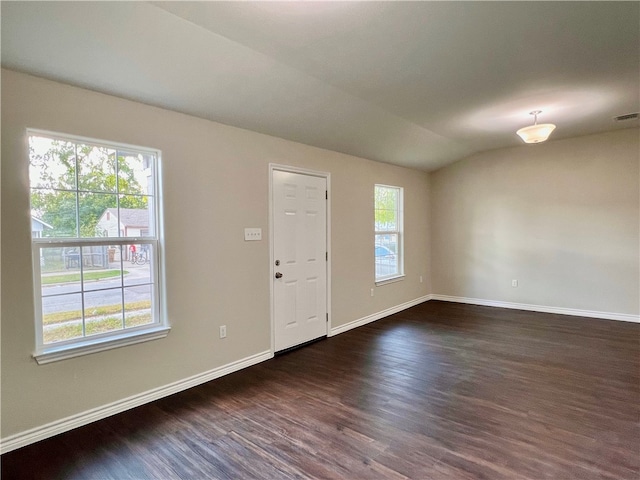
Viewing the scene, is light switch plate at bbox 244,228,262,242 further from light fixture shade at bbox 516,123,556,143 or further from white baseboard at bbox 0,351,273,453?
light fixture shade at bbox 516,123,556,143

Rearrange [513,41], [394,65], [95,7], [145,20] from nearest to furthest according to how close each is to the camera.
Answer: [95,7] → [145,20] → [513,41] → [394,65]

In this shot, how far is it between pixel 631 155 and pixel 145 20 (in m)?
5.82

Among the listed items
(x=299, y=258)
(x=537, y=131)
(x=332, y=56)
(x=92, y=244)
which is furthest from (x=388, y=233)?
(x=92, y=244)

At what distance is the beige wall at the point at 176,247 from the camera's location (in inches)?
85.7

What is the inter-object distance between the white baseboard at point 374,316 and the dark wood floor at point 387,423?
73cm

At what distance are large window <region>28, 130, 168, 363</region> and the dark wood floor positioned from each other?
0.65m

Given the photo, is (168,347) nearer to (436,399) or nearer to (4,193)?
(4,193)

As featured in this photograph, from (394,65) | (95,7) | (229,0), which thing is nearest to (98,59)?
(95,7)

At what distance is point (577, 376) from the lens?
3.13 m

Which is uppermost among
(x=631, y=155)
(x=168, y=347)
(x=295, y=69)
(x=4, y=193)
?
(x=295, y=69)

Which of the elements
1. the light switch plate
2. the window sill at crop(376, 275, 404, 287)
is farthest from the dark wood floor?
the window sill at crop(376, 275, 404, 287)

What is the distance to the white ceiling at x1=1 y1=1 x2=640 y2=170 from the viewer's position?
1.96 meters

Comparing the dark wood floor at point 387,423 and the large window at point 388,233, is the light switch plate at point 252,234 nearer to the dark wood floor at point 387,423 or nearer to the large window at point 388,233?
the dark wood floor at point 387,423

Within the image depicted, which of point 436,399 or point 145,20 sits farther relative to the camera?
point 436,399
